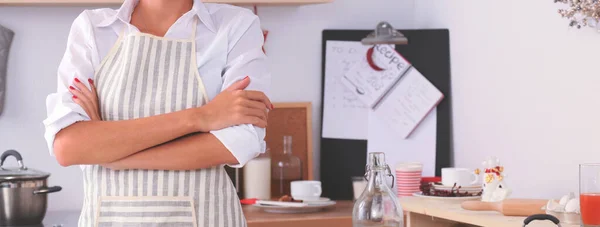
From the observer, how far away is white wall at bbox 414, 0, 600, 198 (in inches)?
95.4

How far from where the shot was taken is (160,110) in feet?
5.90

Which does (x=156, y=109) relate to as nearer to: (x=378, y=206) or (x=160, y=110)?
(x=160, y=110)

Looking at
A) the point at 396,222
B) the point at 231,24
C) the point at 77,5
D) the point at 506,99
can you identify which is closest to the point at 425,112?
the point at 506,99

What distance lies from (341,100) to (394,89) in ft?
0.68

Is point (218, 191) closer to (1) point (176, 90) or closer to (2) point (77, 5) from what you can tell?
(1) point (176, 90)

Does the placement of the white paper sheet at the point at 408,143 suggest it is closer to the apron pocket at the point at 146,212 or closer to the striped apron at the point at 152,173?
the striped apron at the point at 152,173

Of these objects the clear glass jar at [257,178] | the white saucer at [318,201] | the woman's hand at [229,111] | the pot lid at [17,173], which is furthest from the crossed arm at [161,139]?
the clear glass jar at [257,178]

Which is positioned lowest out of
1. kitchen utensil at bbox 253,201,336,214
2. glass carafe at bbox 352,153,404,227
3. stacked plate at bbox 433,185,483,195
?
kitchen utensil at bbox 253,201,336,214

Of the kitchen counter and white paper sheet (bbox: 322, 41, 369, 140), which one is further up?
white paper sheet (bbox: 322, 41, 369, 140)

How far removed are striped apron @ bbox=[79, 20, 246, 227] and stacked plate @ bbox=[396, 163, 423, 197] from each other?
1.27m

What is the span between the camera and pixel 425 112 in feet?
10.7

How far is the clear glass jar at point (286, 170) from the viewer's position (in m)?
3.31

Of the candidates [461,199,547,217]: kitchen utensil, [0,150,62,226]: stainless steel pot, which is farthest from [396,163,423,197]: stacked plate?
[0,150,62,226]: stainless steel pot

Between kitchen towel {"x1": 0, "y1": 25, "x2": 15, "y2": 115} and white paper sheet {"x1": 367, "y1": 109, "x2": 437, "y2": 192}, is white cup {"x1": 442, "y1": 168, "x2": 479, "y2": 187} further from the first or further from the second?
kitchen towel {"x1": 0, "y1": 25, "x2": 15, "y2": 115}
